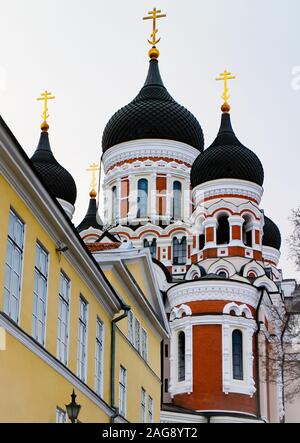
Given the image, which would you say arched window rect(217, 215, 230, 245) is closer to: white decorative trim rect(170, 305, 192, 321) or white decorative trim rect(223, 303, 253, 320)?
white decorative trim rect(223, 303, 253, 320)

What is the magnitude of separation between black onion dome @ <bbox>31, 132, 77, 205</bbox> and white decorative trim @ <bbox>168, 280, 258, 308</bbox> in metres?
11.3

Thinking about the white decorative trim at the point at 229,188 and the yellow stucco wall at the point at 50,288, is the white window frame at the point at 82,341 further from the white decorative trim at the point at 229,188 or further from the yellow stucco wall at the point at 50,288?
the white decorative trim at the point at 229,188

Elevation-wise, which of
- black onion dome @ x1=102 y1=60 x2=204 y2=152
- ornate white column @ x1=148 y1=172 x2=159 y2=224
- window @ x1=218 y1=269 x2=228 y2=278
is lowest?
window @ x1=218 y1=269 x2=228 y2=278

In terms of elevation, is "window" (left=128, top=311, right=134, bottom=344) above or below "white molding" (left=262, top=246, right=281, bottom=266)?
below

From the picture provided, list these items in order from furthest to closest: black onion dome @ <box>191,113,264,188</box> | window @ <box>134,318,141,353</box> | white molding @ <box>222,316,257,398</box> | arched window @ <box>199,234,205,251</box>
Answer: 1. arched window @ <box>199,234,205,251</box>
2. black onion dome @ <box>191,113,264,188</box>
3. white molding @ <box>222,316,257,398</box>
4. window @ <box>134,318,141,353</box>

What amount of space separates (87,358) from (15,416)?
4826mm

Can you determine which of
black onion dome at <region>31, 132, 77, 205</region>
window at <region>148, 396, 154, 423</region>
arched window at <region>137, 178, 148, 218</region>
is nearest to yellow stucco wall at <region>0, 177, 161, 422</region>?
window at <region>148, 396, 154, 423</region>

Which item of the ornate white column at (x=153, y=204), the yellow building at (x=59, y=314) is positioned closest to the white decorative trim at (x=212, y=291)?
the ornate white column at (x=153, y=204)

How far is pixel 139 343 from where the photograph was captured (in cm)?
2364

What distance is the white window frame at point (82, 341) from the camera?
1773 centimetres

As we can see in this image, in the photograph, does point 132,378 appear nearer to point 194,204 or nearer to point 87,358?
point 87,358

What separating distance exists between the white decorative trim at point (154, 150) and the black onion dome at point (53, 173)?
9.37 ft

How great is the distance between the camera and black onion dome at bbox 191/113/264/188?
43250 millimetres

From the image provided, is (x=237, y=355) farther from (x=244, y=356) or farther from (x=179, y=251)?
(x=179, y=251)
